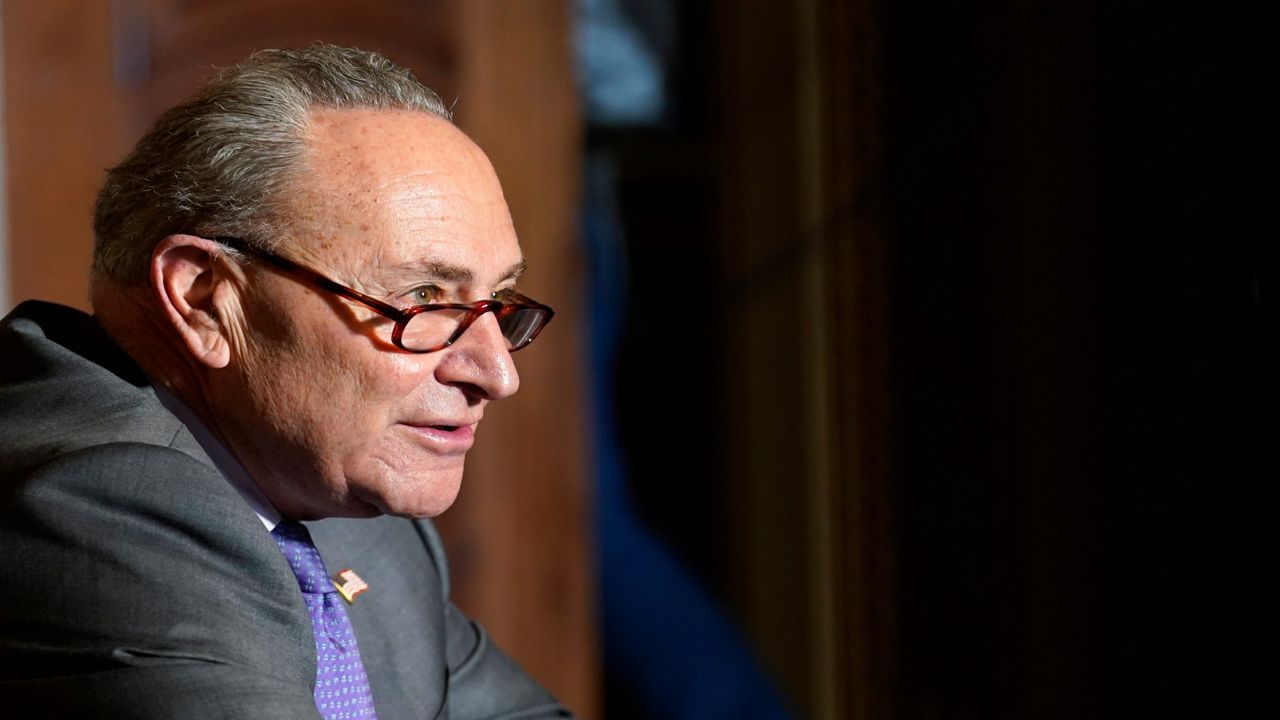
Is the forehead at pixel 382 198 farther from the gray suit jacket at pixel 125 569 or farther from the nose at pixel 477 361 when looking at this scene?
the gray suit jacket at pixel 125 569

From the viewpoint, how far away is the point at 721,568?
122 inches

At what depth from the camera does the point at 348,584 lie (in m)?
1.10

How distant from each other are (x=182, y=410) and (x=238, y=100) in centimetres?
24

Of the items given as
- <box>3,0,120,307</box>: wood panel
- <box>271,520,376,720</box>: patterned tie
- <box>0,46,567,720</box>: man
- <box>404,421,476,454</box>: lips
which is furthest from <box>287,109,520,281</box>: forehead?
<box>3,0,120,307</box>: wood panel

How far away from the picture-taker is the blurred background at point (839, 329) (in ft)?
5.75

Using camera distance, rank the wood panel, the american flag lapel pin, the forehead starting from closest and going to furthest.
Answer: the forehead, the american flag lapel pin, the wood panel

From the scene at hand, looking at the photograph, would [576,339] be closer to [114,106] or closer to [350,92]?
[114,106]

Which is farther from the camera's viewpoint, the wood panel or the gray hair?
the wood panel

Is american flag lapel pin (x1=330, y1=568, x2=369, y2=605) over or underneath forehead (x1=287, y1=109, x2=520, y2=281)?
underneath

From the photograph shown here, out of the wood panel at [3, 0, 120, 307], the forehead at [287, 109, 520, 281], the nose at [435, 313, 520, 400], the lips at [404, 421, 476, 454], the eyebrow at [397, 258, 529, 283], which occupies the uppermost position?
the wood panel at [3, 0, 120, 307]

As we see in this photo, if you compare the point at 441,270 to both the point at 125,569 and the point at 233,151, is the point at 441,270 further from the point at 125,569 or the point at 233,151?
the point at 125,569

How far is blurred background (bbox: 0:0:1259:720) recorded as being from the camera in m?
1.75

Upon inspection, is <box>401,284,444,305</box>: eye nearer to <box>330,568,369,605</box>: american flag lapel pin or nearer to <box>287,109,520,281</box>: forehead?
<box>287,109,520,281</box>: forehead

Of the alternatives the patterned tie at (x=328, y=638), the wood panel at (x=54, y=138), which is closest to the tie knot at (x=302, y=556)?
the patterned tie at (x=328, y=638)
